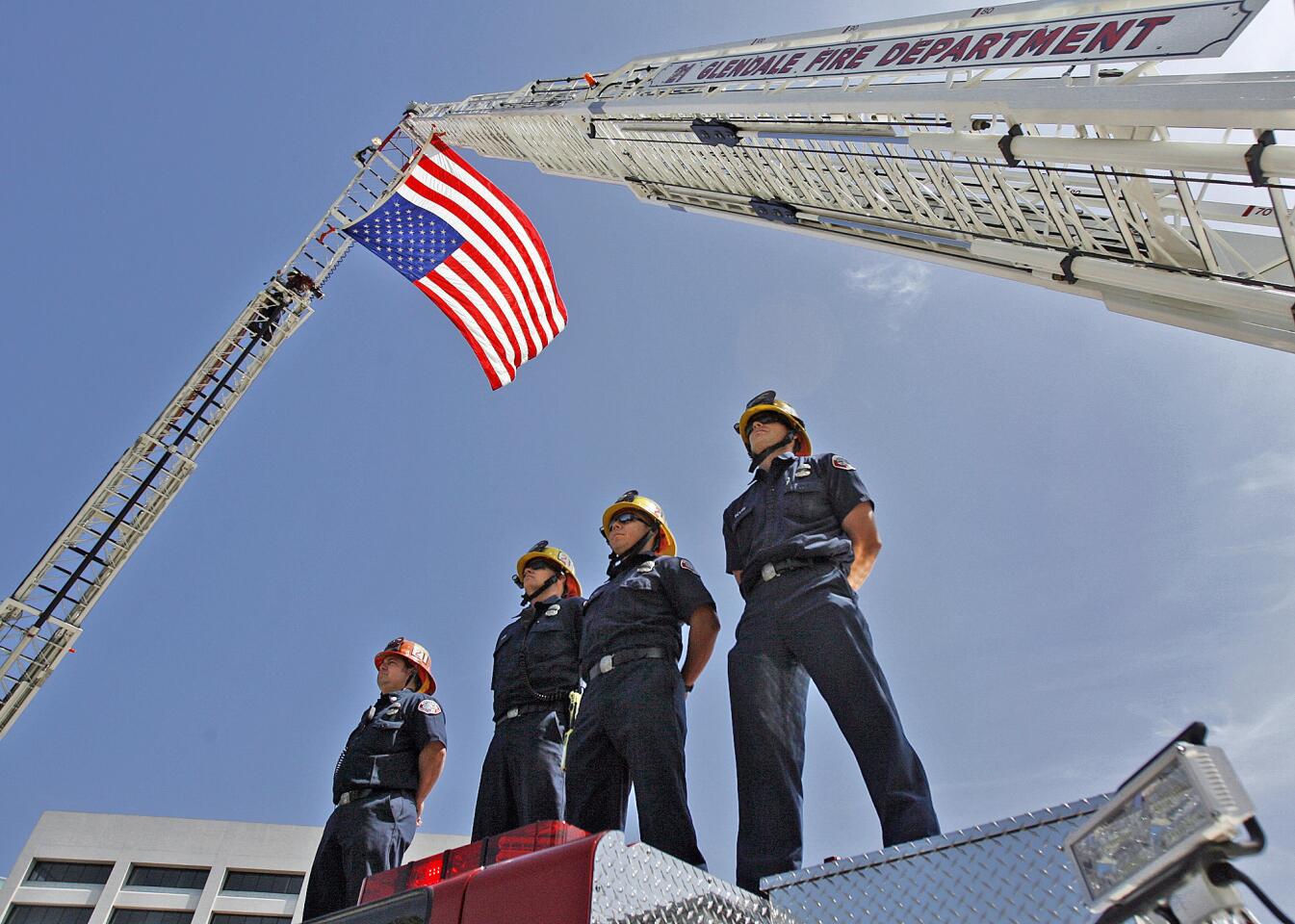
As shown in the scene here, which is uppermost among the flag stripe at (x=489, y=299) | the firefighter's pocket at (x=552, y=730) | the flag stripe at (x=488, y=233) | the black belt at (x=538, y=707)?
the flag stripe at (x=488, y=233)

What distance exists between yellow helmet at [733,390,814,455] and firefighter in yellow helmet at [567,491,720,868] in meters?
0.80

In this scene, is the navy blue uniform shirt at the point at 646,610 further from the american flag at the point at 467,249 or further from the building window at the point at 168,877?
the building window at the point at 168,877

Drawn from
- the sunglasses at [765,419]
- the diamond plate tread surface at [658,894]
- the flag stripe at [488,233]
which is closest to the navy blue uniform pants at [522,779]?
the sunglasses at [765,419]

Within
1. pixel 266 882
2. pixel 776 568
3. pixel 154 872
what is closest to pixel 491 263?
pixel 776 568

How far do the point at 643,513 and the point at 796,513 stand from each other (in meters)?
1.09

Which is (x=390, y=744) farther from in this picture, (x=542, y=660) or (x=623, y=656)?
(x=623, y=656)

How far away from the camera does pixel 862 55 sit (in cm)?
491

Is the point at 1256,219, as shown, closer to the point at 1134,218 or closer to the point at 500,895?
the point at 1134,218

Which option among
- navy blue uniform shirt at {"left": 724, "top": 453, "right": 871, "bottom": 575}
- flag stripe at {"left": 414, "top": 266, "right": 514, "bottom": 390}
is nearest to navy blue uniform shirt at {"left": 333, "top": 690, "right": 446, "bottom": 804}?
navy blue uniform shirt at {"left": 724, "top": 453, "right": 871, "bottom": 575}

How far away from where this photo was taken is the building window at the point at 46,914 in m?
24.6

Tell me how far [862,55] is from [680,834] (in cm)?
392

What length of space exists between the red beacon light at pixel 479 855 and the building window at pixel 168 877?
2738 centimetres

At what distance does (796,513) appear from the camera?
4191 mm

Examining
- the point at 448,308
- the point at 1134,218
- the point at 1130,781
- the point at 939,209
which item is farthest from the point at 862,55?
the point at 448,308
